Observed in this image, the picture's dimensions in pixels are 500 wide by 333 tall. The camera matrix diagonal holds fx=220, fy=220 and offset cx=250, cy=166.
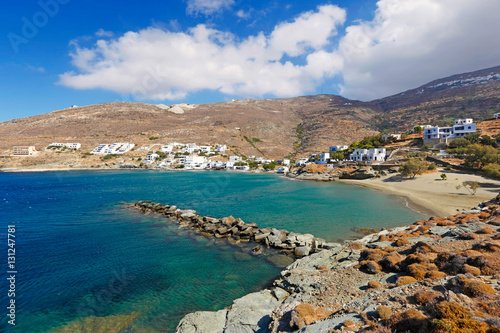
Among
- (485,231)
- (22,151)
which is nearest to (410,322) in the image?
(485,231)

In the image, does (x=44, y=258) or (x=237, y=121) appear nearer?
(x=44, y=258)

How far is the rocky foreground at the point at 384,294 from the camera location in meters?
5.92

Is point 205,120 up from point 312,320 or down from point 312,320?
up

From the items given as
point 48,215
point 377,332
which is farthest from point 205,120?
point 377,332

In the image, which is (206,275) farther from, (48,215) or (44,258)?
(48,215)

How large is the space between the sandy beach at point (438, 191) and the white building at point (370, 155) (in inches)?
750

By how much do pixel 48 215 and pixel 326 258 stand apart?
34.7 meters

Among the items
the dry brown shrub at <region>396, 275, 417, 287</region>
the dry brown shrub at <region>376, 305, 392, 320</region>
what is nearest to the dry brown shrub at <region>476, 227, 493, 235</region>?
the dry brown shrub at <region>396, 275, 417, 287</region>

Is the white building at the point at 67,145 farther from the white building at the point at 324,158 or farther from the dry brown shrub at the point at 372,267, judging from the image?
the dry brown shrub at the point at 372,267

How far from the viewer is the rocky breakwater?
18.2 meters

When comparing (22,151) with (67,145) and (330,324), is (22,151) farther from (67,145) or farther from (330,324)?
(330,324)

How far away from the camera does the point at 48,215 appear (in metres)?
29.0

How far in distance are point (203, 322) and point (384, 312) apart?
721cm

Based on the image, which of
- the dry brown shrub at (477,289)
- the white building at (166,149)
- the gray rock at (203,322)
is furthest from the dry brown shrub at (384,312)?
the white building at (166,149)
